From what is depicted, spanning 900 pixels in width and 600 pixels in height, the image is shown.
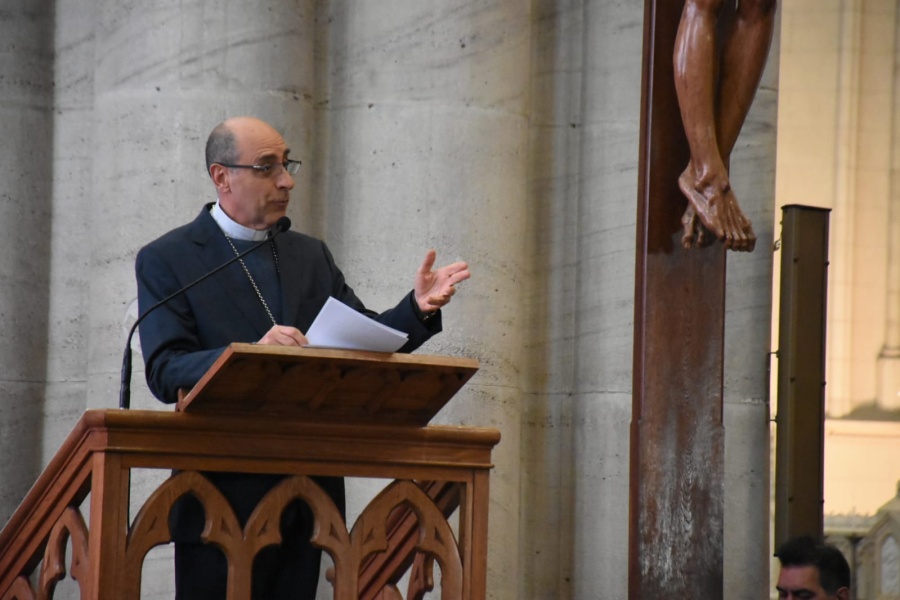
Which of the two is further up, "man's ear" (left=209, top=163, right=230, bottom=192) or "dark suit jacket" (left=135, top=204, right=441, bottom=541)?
"man's ear" (left=209, top=163, right=230, bottom=192)

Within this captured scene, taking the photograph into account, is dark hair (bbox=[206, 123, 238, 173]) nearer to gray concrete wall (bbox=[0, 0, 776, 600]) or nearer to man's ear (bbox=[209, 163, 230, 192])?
man's ear (bbox=[209, 163, 230, 192])

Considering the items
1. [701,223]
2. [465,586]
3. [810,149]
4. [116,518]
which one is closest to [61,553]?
[116,518]

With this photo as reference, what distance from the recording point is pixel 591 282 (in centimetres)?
554

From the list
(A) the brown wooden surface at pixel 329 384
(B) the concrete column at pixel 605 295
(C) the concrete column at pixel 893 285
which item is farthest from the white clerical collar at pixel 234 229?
(C) the concrete column at pixel 893 285

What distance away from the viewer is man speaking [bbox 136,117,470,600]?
3574 mm

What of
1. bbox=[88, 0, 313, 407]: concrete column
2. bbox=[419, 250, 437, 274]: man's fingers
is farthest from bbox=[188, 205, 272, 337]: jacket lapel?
bbox=[88, 0, 313, 407]: concrete column

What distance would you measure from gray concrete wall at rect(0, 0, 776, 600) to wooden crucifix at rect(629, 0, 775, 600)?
127cm

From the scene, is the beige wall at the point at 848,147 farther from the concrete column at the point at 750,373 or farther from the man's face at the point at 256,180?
the man's face at the point at 256,180

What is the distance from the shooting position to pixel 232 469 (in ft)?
10.8

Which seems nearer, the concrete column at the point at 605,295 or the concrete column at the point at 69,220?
the concrete column at the point at 605,295

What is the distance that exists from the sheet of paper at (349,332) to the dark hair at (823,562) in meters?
1.32

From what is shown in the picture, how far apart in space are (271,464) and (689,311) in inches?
54.5

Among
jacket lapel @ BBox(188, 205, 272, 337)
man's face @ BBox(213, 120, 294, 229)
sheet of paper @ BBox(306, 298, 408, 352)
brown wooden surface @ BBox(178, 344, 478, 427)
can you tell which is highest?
man's face @ BBox(213, 120, 294, 229)

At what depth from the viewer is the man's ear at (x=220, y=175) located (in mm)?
3908
